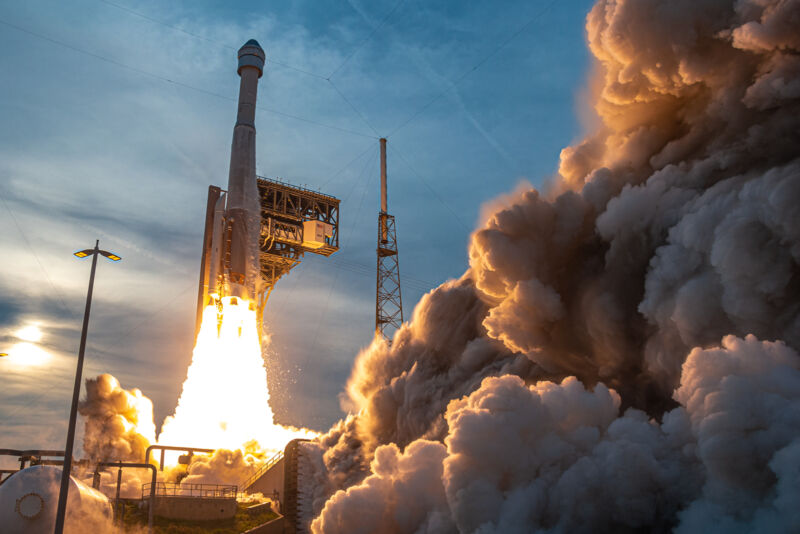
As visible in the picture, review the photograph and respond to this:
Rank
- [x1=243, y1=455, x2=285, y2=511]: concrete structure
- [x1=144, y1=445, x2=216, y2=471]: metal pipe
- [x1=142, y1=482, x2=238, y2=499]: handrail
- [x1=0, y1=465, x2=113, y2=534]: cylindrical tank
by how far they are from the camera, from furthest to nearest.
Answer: [x1=144, y1=445, x2=216, y2=471]: metal pipe, [x1=243, y1=455, x2=285, y2=511]: concrete structure, [x1=142, y1=482, x2=238, y2=499]: handrail, [x1=0, y1=465, x2=113, y2=534]: cylindrical tank

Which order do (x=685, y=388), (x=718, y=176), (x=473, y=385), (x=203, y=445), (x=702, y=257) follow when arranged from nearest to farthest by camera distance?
1. (x=685, y=388)
2. (x=702, y=257)
3. (x=718, y=176)
4. (x=473, y=385)
5. (x=203, y=445)

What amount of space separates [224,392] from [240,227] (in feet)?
49.5

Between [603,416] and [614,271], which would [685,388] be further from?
[614,271]

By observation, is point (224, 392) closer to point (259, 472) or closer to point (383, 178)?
point (259, 472)

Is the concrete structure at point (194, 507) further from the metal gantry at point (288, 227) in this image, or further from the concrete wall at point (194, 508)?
the metal gantry at point (288, 227)

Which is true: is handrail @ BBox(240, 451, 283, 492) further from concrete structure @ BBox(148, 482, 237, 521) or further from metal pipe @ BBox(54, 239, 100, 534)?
metal pipe @ BBox(54, 239, 100, 534)

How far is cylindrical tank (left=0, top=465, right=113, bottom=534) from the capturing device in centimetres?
3281

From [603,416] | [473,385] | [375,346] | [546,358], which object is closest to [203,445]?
[375,346]

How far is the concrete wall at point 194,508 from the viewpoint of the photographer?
149 feet

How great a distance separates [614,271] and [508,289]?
4810mm

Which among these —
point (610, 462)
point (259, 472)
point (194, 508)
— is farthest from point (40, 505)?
point (610, 462)

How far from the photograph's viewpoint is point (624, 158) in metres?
33.2

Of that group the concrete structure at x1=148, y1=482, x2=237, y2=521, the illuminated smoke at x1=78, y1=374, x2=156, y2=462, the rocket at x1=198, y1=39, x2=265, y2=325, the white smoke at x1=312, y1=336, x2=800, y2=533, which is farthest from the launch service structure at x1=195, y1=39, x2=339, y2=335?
the white smoke at x1=312, y1=336, x2=800, y2=533

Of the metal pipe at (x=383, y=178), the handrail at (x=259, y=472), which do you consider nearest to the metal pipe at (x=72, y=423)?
the handrail at (x=259, y=472)
